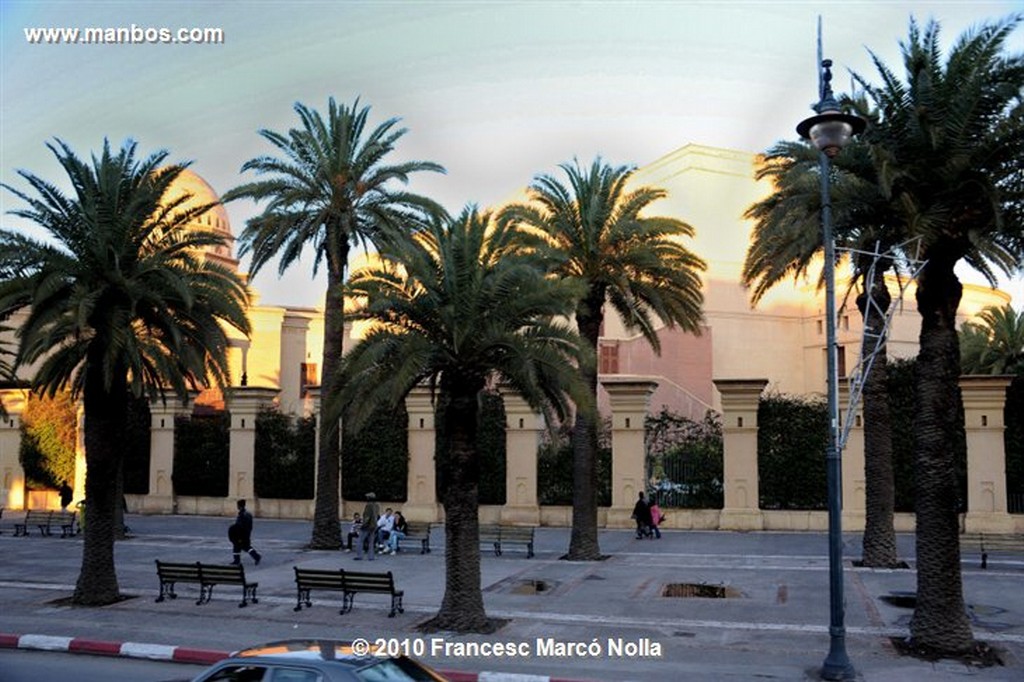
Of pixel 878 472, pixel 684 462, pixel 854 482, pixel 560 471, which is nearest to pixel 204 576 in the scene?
pixel 878 472

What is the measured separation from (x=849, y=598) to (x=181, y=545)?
1922 cm

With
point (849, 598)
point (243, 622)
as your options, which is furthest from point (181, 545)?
point (849, 598)

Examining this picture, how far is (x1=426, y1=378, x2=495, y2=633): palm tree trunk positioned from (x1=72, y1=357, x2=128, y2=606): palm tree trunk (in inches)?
274

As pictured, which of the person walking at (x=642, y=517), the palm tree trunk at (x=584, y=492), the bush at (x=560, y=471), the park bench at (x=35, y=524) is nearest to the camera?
the palm tree trunk at (x=584, y=492)

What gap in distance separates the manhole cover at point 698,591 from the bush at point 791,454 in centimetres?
1098

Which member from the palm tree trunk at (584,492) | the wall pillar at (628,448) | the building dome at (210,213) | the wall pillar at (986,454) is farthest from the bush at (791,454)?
the building dome at (210,213)

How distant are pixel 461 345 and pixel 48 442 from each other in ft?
105

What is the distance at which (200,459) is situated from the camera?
1490 inches

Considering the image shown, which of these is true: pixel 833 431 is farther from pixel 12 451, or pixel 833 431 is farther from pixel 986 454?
pixel 12 451

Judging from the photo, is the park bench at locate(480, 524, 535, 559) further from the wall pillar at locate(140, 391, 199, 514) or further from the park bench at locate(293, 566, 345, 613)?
A: the wall pillar at locate(140, 391, 199, 514)

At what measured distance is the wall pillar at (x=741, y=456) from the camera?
28797 mm

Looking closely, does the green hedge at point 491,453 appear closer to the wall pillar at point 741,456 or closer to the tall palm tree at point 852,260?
the wall pillar at point 741,456

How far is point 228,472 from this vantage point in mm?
37188

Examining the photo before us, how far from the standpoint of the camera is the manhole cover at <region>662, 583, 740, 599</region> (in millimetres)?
18234
